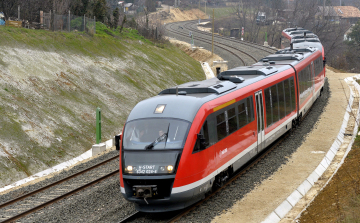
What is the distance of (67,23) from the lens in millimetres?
31828

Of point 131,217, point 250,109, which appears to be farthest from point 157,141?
point 250,109

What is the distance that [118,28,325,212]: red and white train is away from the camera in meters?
10.0

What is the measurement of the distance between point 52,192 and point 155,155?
5119 millimetres

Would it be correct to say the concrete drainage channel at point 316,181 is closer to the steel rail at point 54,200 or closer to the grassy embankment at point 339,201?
the grassy embankment at point 339,201

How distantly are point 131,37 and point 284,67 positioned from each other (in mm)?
24255

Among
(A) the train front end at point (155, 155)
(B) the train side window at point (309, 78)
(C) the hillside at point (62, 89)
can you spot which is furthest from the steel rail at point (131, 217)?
(B) the train side window at point (309, 78)

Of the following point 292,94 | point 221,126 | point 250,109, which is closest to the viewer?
point 221,126

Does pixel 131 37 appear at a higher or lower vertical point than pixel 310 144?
higher

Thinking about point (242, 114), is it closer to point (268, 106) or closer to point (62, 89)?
point (268, 106)

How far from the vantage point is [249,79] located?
1510cm

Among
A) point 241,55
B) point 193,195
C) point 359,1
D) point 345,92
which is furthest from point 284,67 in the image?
point 359,1

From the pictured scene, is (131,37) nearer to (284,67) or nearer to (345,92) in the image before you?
(345,92)

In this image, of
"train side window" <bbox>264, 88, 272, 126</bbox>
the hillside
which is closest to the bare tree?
the hillside

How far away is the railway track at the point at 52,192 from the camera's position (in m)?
12.0
